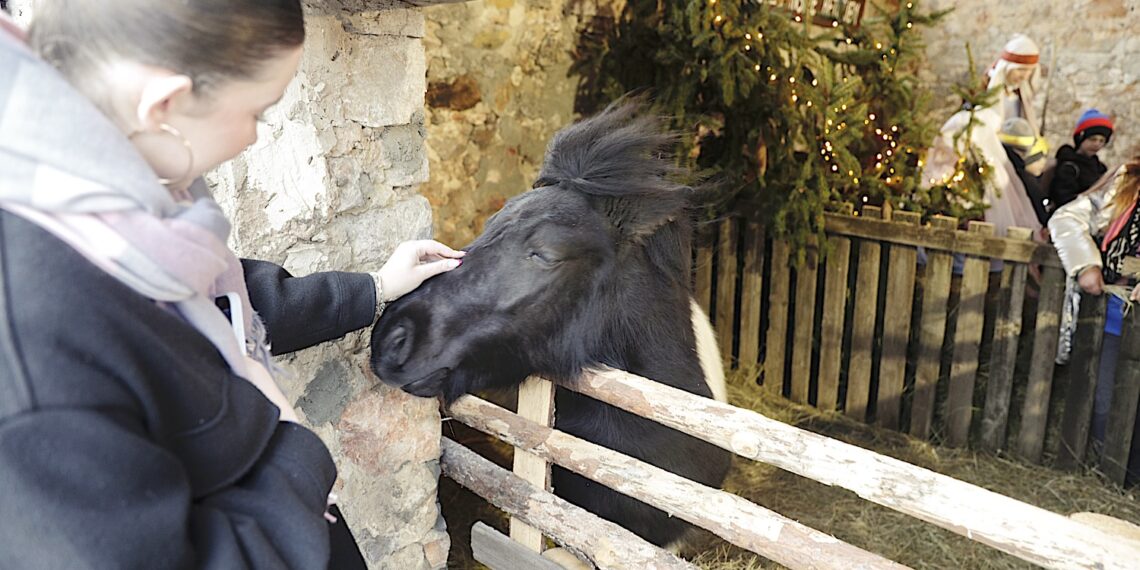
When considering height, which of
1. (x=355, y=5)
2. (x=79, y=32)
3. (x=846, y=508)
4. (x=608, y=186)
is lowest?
(x=846, y=508)

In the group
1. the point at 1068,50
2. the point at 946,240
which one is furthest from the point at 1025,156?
the point at 1068,50

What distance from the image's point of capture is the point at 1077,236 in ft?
12.3

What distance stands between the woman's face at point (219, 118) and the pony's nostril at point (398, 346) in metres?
1.08

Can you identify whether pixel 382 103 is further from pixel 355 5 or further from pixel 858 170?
pixel 858 170

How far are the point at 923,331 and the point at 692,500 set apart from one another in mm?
2870

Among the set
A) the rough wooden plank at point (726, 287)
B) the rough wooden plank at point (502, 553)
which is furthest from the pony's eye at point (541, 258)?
the rough wooden plank at point (726, 287)

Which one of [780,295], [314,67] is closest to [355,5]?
[314,67]

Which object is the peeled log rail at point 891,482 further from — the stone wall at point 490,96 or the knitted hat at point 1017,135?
the knitted hat at point 1017,135

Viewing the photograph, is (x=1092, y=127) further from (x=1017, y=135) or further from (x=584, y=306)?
(x=584, y=306)

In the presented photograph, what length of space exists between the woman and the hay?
1898 millimetres

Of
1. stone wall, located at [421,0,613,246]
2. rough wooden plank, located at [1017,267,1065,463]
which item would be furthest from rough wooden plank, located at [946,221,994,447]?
stone wall, located at [421,0,613,246]

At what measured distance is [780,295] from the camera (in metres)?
5.02

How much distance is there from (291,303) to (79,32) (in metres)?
0.72

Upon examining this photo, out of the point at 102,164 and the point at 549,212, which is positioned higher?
the point at 102,164
